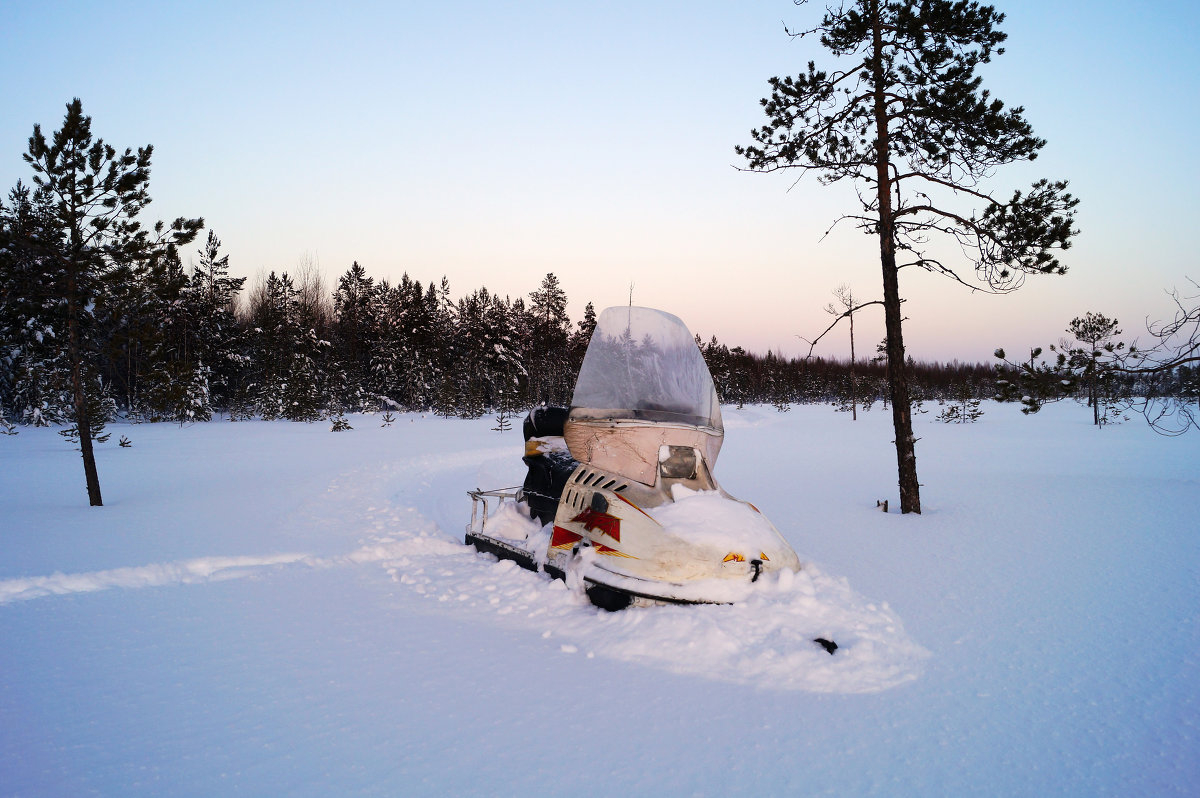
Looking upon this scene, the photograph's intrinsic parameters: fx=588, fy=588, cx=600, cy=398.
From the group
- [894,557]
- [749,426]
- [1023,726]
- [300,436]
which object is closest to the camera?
[1023,726]

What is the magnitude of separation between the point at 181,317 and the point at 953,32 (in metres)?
46.6

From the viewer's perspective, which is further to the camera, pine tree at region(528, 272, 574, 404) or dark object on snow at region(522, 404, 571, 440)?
pine tree at region(528, 272, 574, 404)

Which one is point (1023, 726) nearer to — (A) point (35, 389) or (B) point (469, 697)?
(B) point (469, 697)

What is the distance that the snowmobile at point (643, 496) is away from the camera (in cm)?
466

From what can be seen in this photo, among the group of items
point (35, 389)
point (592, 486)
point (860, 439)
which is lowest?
point (860, 439)

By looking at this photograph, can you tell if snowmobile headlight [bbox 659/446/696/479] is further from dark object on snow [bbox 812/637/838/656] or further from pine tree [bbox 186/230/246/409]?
pine tree [bbox 186/230/246/409]

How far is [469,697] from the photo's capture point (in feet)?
12.0

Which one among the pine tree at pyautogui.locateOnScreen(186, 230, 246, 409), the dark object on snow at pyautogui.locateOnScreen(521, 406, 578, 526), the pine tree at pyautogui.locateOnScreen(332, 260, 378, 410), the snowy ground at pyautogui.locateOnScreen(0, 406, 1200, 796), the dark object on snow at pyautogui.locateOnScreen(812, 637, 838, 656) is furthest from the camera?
the pine tree at pyautogui.locateOnScreen(332, 260, 378, 410)

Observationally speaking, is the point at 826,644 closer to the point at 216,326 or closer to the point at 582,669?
the point at 582,669

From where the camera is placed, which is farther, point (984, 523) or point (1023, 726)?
point (984, 523)

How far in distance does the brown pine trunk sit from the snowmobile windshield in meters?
5.37

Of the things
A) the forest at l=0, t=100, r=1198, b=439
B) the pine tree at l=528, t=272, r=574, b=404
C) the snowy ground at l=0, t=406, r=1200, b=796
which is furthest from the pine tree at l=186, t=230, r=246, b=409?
the snowy ground at l=0, t=406, r=1200, b=796

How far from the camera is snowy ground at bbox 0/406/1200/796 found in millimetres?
2943

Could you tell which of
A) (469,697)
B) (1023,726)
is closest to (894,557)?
(1023,726)
